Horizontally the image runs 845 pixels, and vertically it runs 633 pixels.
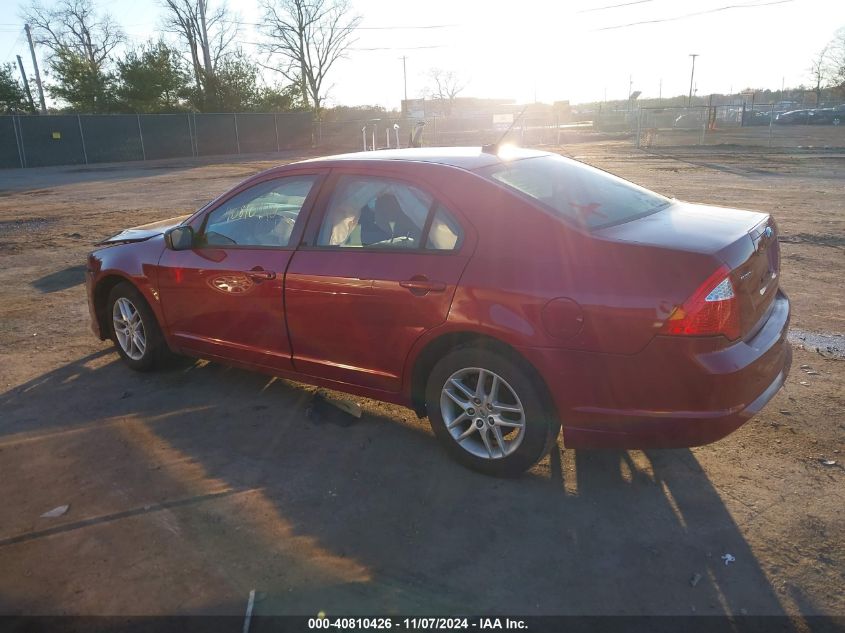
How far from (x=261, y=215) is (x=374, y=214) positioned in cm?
95

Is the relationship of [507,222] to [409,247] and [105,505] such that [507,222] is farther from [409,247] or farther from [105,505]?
[105,505]

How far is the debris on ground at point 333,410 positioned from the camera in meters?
4.18

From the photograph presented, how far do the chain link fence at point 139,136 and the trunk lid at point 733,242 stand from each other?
1378 inches

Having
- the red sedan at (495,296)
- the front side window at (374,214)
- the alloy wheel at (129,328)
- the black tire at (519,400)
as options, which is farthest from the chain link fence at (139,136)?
the black tire at (519,400)

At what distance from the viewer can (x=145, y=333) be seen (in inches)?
193

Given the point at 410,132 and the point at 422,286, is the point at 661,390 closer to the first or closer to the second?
the point at 422,286

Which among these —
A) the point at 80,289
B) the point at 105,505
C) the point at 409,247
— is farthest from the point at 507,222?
the point at 80,289

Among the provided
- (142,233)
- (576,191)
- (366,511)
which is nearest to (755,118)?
(576,191)

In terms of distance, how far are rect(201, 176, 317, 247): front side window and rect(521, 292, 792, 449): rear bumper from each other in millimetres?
1865

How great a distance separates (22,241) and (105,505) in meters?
9.41

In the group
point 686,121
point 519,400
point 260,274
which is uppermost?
point 686,121

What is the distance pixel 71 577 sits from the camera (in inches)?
110

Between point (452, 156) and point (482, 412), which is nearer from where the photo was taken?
point (482, 412)

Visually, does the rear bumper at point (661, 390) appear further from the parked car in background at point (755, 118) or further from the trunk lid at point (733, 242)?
the parked car in background at point (755, 118)
